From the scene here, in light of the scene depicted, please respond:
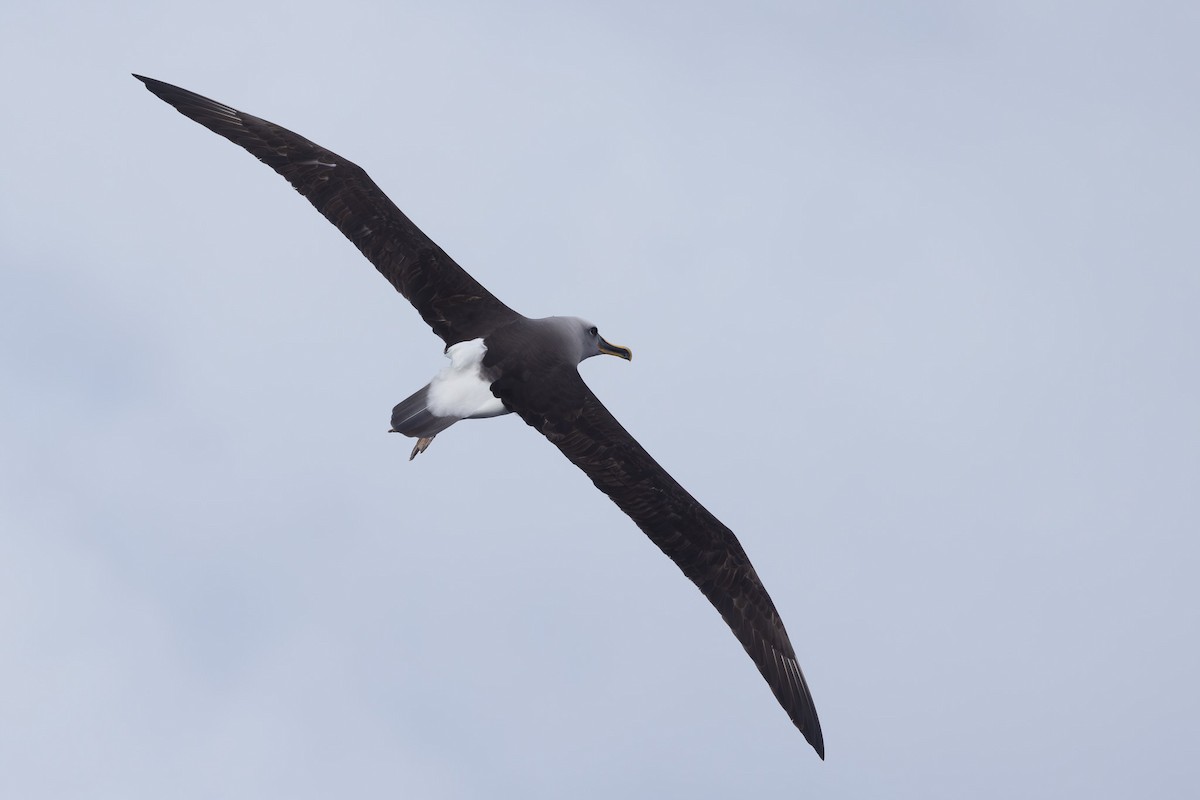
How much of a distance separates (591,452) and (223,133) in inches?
205

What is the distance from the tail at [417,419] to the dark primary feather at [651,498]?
2.07 feet

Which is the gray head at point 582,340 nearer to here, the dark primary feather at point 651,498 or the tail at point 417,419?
the dark primary feather at point 651,498

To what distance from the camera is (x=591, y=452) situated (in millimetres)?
16500

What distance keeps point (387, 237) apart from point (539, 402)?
239cm

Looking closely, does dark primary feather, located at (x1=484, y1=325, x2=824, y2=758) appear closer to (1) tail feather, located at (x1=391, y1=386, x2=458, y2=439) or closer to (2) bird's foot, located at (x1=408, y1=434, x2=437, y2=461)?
(1) tail feather, located at (x1=391, y1=386, x2=458, y2=439)

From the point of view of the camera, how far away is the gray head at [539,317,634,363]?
17.1m

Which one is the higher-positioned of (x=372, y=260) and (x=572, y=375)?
(x=372, y=260)

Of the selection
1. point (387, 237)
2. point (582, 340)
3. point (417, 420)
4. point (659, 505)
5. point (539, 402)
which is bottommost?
point (659, 505)

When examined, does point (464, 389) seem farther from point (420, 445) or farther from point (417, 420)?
point (420, 445)

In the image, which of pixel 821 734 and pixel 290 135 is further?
pixel 290 135

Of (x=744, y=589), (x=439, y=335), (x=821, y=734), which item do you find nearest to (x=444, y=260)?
(x=439, y=335)

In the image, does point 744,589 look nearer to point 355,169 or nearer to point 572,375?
point 572,375

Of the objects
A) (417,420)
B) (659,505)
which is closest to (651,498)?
(659,505)

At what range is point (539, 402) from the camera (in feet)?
54.1
